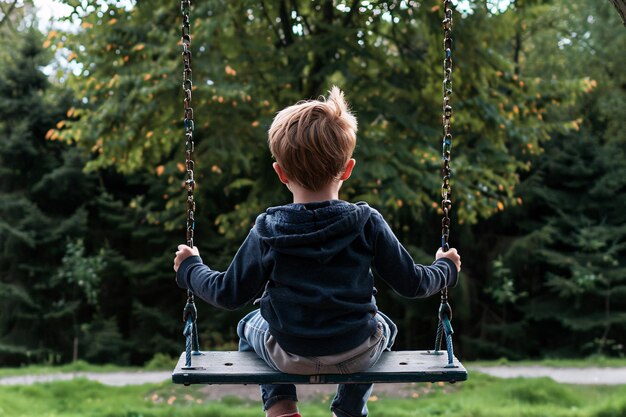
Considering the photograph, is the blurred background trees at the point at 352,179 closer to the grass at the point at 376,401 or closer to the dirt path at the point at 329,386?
the dirt path at the point at 329,386

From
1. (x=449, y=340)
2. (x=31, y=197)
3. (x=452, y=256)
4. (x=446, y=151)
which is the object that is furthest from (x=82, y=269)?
(x=449, y=340)

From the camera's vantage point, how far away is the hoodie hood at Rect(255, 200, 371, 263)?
240 cm

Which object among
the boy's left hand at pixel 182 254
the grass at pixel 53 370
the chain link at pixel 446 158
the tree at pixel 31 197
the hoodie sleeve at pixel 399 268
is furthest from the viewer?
the tree at pixel 31 197

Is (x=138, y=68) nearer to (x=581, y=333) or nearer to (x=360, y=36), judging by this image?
(x=360, y=36)

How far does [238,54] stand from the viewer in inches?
350

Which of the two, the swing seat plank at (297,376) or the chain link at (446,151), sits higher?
the chain link at (446,151)

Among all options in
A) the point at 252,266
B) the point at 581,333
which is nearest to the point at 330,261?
the point at 252,266

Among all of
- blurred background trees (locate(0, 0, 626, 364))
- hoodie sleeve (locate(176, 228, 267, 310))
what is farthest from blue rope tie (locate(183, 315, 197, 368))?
blurred background trees (locate(0, 0, 626, 364))

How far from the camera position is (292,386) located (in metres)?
2.77

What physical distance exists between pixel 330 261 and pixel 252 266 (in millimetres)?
254

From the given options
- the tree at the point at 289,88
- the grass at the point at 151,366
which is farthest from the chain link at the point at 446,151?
the grass at the point at 151,366

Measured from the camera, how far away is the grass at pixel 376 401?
7.13m

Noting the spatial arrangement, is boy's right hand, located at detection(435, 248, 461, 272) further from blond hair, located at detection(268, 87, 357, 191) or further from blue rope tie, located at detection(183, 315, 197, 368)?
blue rope tie, located at detection(183, 315, 197, 368)

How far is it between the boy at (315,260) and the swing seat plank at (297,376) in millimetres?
33
